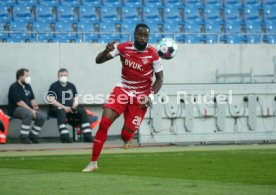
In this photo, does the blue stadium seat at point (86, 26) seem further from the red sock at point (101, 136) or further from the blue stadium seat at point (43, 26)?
the red sock at point (101, 136)

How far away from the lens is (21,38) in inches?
943

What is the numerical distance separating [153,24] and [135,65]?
43.0ft

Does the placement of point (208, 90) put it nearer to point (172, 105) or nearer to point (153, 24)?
point (172, 105)

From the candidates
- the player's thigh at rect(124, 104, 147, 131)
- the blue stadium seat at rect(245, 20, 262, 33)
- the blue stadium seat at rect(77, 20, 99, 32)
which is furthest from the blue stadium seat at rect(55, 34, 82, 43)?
the player's thigh at rect(124, 104, 147, 131)

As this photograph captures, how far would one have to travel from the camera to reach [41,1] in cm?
2500

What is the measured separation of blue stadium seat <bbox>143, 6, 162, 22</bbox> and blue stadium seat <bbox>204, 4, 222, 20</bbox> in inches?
67.4

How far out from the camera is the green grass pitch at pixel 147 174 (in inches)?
404

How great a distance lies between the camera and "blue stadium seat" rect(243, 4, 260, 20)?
27750 mm

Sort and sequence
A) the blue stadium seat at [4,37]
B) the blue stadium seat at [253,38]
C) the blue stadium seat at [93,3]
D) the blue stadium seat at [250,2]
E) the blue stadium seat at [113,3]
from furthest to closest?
1. the blue stadium seat at [250,2]
2. the blue stadium seat at [253,38]
3. the blue stadium seat at [113,3]
4. the blue stadium seat at [93,3]
5. the blue stadium seat at [4,37]

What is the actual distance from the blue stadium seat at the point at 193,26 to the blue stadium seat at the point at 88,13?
10.3 ft

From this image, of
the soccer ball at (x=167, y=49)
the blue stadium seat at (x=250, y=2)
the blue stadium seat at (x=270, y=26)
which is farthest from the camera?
the blue stadium seat at (x=250, y=2)

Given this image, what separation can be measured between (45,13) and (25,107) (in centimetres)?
424

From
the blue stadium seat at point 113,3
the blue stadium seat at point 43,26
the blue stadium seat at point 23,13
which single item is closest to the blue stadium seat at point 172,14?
the blue stadium seat at point 113,3

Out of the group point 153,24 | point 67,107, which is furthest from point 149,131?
point 153,24
